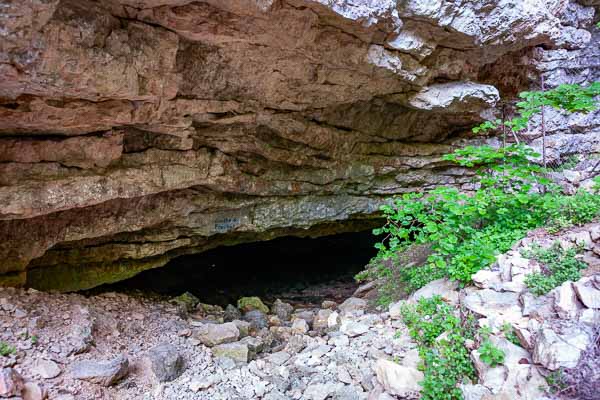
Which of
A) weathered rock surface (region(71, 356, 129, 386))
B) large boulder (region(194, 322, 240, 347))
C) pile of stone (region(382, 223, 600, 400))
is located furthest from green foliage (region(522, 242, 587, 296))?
weathered rock surface (region(71, 356, 129, 386))

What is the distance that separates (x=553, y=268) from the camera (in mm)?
3586

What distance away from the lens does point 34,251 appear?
6051 mm

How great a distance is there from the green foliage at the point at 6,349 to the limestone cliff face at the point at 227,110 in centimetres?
191

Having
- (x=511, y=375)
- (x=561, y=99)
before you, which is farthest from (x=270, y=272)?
(x=511, y=375)

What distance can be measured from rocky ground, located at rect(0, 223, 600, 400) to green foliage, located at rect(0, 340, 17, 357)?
0.01m

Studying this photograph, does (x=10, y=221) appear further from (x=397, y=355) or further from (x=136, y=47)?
(x=397, y=355)

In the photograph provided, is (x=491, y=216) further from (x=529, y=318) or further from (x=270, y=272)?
(x=270, y=272)

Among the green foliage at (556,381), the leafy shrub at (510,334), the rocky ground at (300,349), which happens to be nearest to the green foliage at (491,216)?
the rocky ground at (300,349)

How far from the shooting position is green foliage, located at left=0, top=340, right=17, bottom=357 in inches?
149

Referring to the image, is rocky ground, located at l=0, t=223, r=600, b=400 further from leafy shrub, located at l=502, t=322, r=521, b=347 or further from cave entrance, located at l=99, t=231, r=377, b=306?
cave entrance, located at l=99, t=231, r=377, b=306

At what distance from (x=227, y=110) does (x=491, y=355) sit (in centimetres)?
468

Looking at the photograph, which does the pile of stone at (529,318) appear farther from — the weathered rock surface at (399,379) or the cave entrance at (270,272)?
the cave entrance at (270,272)

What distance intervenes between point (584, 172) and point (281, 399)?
734 centimetres

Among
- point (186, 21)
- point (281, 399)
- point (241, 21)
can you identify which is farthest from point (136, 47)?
point (281, 399)
